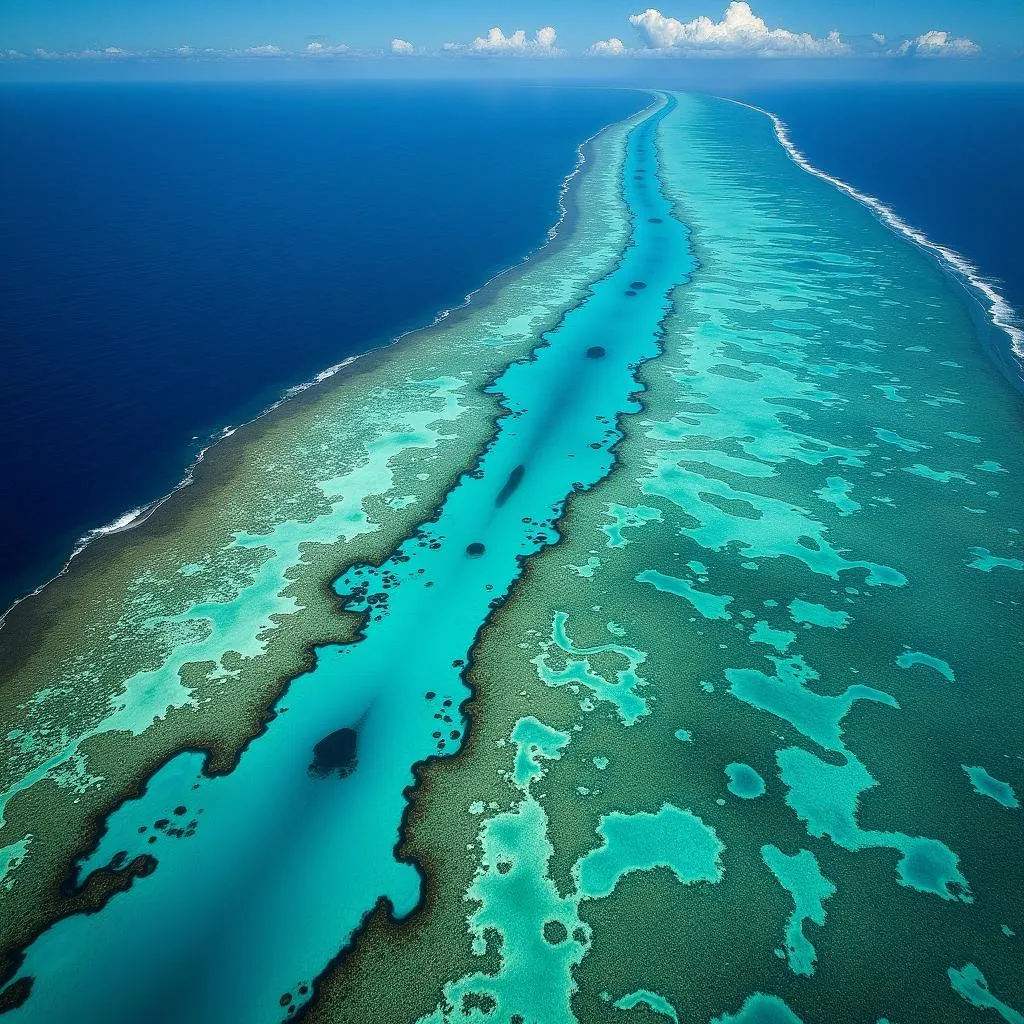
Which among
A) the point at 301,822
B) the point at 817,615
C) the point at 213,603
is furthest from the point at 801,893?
the point at 213,603

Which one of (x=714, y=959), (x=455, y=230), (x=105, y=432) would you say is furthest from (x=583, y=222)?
(x=714, y=959)

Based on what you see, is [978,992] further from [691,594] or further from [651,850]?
[691,594]

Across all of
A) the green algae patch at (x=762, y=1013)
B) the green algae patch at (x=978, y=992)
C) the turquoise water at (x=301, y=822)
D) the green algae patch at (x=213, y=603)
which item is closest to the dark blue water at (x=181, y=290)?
the green algae patch at (x=213, y=603)

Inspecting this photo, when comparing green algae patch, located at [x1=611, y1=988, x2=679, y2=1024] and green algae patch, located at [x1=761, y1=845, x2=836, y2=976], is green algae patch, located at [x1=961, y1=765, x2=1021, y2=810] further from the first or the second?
green algae patch, located at [x1=611, y1=988, x2=679, y2=1024]

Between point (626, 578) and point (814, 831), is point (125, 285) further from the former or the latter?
point (814, 831)

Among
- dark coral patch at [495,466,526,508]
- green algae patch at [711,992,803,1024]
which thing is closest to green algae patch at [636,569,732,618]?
dark coral patch at [495,466,526,508]

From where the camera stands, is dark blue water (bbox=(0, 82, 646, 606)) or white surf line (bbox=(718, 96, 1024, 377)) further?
white surf line (bbox=(718, 96, 1024, 377))

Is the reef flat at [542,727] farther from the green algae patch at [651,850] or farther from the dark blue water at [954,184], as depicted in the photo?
the dark blue water at [954,184]
